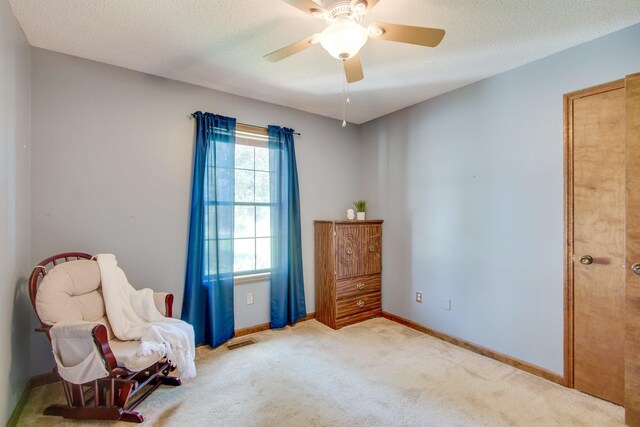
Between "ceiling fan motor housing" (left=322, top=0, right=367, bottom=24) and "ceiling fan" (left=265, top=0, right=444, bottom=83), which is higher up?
"ceiling fan motor housing" (left=322, top=0, right=367, bottom=24)

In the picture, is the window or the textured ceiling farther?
the window

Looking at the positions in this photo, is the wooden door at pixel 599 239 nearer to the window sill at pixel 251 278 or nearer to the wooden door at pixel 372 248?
the wooden door at pixel 372 248

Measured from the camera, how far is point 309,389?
7.11 ft

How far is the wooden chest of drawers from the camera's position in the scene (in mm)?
3344

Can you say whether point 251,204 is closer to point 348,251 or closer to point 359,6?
point 348,251

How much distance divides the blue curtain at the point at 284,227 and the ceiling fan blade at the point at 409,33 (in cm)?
190

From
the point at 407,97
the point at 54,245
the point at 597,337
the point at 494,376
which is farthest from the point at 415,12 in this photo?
the point at 54,245

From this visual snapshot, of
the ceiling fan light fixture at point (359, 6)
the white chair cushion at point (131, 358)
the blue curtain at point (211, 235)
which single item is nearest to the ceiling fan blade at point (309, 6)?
the ceiling fan light fixture at point (359, 6)

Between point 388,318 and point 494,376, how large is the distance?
1.41 meters

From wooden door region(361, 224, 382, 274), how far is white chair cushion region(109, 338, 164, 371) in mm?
2341

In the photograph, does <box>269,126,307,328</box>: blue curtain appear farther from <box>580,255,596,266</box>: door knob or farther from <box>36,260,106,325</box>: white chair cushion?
<box>580,255,596,266</box>: door knob

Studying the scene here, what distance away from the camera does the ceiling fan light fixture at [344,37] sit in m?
1.47

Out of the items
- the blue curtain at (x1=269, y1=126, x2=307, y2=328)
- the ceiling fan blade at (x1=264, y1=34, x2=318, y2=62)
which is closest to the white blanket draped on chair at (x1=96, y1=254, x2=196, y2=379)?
the blue curtain at (x1=269, y1=126, x2=307, y2=328)

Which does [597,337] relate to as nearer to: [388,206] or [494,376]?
[494,376]
